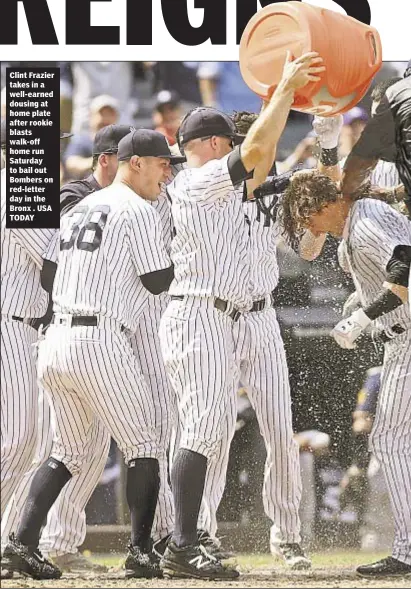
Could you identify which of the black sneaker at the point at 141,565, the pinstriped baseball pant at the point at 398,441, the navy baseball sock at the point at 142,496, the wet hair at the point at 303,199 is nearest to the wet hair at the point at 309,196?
the wet hair at the point at 303,199

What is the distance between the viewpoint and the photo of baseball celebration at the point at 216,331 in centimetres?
451

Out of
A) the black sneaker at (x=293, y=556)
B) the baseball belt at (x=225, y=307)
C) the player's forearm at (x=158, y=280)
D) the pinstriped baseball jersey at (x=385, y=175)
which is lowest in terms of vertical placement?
the black sneaker at (x=293, y=556)

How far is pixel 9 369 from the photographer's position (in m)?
4.61

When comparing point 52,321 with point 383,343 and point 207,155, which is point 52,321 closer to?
point 207,155

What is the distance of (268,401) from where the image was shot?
184 inches

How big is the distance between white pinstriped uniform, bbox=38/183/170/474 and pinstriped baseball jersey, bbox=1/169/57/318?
3.3 inches

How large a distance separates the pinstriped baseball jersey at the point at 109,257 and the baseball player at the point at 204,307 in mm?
111

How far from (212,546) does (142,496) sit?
13.3 inches

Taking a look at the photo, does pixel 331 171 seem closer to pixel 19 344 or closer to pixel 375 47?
pixel 375 47

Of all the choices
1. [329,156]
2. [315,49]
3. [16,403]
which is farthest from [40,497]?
[315,49]

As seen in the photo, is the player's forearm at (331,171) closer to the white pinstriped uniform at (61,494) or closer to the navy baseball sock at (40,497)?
the white pinstriped uniform at (61,494)

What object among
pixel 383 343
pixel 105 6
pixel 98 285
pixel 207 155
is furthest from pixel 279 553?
pixel 105 6

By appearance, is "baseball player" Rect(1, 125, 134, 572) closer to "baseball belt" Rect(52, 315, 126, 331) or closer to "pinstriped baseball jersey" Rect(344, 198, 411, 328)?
"baseball belt" Rect(52, 315, 126, 331)

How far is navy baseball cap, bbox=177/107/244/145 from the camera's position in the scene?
464cm
